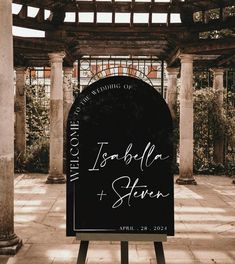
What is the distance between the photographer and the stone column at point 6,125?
713 centimetres

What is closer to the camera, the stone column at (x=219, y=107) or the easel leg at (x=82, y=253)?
the easel leg at (x=82, y=253)

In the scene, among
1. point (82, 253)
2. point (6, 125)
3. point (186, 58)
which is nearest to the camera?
point (82, 253)

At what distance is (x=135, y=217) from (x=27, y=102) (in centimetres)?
1724

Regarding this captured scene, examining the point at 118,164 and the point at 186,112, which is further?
the point at 186,112

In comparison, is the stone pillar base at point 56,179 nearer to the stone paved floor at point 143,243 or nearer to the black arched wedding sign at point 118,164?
the stone paved floor at point 143,243

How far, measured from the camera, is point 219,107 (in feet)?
62.7

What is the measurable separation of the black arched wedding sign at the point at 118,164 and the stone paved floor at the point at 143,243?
2607 mm

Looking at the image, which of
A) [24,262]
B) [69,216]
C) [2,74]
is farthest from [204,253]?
[2,74]

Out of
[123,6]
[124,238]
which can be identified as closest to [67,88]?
[123,6]

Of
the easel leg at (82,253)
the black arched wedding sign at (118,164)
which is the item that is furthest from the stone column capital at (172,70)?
the easel leg at (82,253)

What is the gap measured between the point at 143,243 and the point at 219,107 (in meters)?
12.1

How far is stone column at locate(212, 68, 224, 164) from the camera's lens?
62.9 ft

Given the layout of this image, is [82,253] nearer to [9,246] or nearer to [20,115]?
[9,246]

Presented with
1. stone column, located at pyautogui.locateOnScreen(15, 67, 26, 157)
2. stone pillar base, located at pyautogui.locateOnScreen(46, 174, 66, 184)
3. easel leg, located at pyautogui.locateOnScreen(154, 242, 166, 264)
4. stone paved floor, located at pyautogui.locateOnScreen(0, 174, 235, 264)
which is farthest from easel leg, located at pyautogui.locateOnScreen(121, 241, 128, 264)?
stone column, located at pyautogui.locateOnScreen(15, 67, 26, 157)
